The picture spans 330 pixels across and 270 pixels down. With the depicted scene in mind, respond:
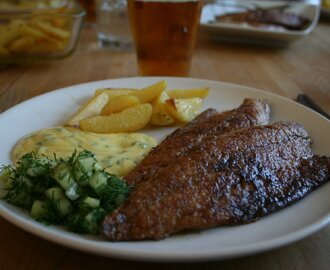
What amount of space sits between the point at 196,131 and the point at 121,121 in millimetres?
451

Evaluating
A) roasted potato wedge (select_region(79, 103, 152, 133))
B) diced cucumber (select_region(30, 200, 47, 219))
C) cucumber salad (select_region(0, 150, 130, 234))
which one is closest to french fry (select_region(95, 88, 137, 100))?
roasted potato wedge (select_region(79, 103, 152, 133))

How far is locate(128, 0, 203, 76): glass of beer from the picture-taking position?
2766 mm

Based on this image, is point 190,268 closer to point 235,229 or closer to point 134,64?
point 235,229

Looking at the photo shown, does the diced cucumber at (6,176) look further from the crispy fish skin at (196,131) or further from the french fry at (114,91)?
the french fry at (114,91)

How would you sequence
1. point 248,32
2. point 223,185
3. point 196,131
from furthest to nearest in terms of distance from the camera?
point 248,32 < point 196,131 < point 223,185

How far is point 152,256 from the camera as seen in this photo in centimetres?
110

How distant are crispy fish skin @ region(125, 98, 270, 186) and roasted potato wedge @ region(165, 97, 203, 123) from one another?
0.09 m

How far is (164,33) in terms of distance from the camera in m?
2.88

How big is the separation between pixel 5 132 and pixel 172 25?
1.42 meters

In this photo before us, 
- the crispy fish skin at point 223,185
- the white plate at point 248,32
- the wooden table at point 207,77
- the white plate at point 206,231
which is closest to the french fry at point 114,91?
the white plate at point 206,231

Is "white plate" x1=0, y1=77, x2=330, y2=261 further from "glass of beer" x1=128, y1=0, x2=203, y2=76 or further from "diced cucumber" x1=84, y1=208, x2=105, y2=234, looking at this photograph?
"glass of beer" x1=128, y1=0, x2=203, y2=76

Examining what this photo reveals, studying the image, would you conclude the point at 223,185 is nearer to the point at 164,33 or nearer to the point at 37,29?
the point at 164,33

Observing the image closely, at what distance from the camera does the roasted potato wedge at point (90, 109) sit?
2154 mm

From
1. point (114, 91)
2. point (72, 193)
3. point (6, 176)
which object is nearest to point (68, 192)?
point (72, 193)
